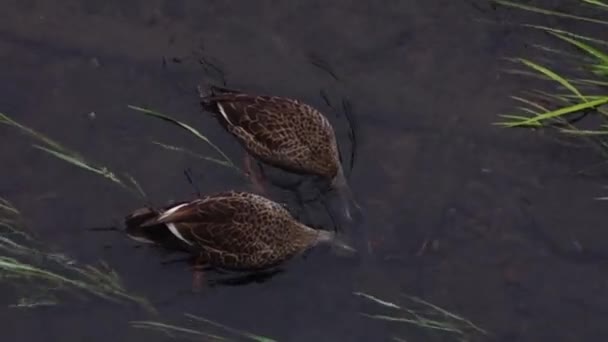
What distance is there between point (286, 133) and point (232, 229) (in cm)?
64

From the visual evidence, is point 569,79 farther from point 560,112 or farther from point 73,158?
point 73,158

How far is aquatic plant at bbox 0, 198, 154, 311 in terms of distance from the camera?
550cm

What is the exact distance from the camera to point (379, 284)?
5688 mm

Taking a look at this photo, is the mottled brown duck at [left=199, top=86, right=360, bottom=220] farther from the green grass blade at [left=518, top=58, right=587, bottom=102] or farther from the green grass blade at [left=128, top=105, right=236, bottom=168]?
the green grass blade at [left=518, top=58, right=587, bottom=102]

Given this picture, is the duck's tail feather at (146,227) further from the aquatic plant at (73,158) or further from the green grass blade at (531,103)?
the green grass blade at (531,103)

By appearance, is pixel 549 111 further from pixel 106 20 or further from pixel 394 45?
pixel 106 20

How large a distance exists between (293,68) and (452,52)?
908 millimetres

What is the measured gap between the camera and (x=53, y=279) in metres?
5.46

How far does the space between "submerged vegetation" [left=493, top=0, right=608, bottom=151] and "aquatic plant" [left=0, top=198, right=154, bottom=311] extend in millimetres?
2268

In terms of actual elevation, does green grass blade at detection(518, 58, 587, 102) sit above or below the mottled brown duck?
above

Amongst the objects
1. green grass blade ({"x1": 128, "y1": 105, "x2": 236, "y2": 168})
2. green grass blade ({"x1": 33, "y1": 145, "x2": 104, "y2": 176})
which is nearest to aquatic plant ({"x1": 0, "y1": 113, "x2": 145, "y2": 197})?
green grass blade ({"x1": 33, "y1": 145, "x2": 104, "y2": 176})

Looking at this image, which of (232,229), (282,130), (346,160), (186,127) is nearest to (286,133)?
(282,130)

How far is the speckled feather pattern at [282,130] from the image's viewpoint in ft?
19.3

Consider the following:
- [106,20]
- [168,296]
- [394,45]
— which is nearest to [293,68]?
[394,45]
